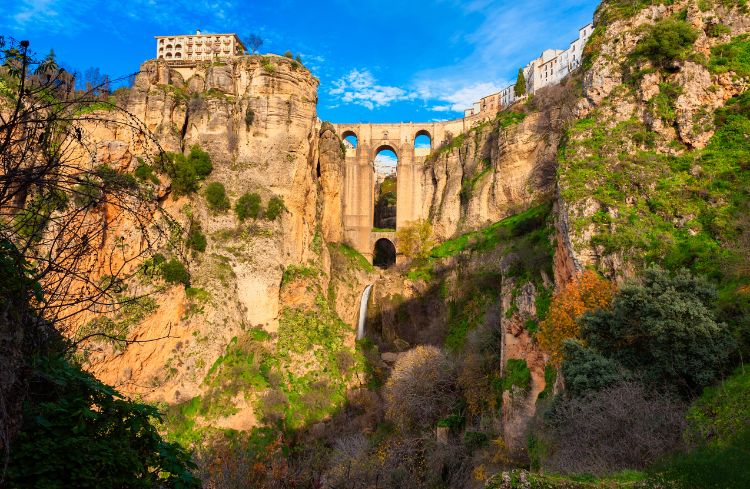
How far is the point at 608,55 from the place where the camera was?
2186cm

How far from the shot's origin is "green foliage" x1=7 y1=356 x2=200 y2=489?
456 centimetres

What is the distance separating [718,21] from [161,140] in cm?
2652

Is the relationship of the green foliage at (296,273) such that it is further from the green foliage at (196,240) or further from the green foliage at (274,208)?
the green foliage at (196,240)

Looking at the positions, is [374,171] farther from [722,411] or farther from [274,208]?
[722,411]

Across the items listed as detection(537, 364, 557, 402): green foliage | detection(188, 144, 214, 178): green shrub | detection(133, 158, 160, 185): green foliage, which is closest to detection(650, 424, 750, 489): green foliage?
detection(537, 364, 557, 402): green foliage

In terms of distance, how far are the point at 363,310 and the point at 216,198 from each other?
13605 mm

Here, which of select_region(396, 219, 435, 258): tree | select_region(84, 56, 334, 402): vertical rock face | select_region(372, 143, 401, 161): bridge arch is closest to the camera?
select_region(84, 56, 334, 402): vertical rock face

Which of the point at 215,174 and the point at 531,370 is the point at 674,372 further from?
the point at 215,174

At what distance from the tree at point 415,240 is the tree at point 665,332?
2989 centimetres

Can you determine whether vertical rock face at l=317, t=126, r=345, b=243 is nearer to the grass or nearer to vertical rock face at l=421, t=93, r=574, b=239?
the grass

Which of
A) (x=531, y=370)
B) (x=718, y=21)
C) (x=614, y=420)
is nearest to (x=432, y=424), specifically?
(x=531, y=370)

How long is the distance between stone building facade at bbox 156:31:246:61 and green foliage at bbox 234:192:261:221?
73.5 ft

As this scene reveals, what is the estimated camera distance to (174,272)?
2569 cm

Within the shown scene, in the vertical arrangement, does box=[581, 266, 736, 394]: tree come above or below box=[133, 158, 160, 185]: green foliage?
below
